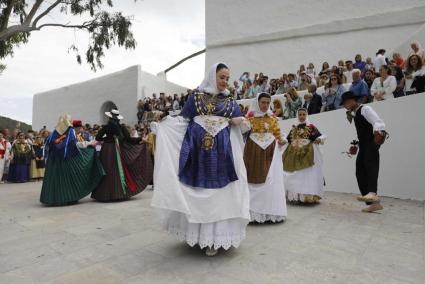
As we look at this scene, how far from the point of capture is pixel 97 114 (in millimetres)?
19438

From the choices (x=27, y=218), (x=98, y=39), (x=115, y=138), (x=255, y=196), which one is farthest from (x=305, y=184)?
(x=98, y=39)

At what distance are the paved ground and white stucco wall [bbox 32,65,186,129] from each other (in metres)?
13.9

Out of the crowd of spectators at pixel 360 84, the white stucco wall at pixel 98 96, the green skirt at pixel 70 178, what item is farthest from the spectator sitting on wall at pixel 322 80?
the white stucco wall at pixel 98 96

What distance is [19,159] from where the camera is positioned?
10469 millimetres

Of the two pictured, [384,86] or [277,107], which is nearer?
[384,86]

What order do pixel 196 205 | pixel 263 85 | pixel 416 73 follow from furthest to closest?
pixel 263 85 < pixel 416 73 < pixel 196 205

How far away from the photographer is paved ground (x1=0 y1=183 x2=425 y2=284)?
2.44 meters

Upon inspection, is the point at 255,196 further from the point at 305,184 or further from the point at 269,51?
the point at 269,51

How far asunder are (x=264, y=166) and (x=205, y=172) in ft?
5.16

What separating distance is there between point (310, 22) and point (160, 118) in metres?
15.3

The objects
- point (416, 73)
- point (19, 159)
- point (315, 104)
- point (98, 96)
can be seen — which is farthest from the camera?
point (98, 96)

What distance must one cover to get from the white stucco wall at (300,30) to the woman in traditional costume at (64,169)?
507 inches

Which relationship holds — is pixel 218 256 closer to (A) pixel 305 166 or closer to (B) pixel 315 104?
(A) pixel 305 166

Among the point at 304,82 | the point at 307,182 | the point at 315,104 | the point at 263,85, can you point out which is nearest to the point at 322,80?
the point at 304,82
